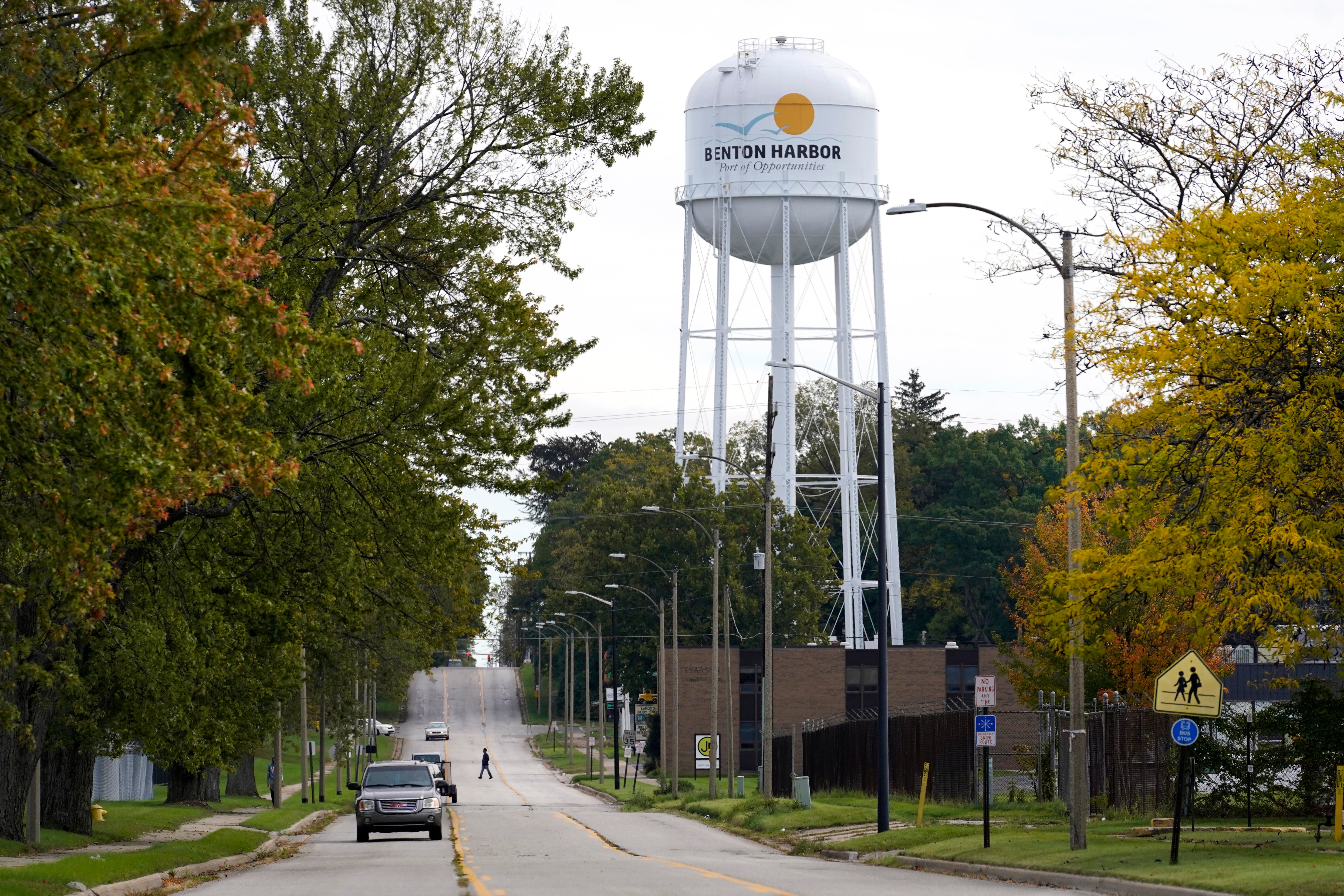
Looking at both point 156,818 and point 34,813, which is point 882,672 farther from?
point 156,818

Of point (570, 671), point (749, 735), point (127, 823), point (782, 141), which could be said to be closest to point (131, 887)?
point (127, 823)

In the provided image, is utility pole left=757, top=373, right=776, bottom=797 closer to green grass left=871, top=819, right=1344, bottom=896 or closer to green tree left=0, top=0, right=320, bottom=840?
green grass left=871, top=819, right=1344, bottom=896

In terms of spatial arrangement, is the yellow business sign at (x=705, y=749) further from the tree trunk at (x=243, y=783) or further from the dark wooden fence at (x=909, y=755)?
the tree trunk at (x=243, y=783)

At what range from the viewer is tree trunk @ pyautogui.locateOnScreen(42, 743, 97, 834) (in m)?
28.4

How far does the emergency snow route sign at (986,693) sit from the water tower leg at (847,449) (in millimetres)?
30260

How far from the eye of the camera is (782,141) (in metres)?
56.3

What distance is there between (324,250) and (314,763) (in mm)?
68668

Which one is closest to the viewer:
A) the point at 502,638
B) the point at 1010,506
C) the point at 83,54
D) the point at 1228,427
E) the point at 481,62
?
the point at 83,54

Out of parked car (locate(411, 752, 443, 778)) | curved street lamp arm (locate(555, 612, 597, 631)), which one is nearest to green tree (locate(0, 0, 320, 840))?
parked car (locate(411, 752, 443, 778))

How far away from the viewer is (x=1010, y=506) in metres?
103

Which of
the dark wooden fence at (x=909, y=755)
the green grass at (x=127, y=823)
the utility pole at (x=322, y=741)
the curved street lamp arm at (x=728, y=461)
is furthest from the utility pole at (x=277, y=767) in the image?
the dark wooden fence at (x=909, y=755)

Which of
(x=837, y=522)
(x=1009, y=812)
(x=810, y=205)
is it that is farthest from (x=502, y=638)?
(x=1009, y=812)

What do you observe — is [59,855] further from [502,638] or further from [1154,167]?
[502,638]

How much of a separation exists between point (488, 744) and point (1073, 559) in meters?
91.7
